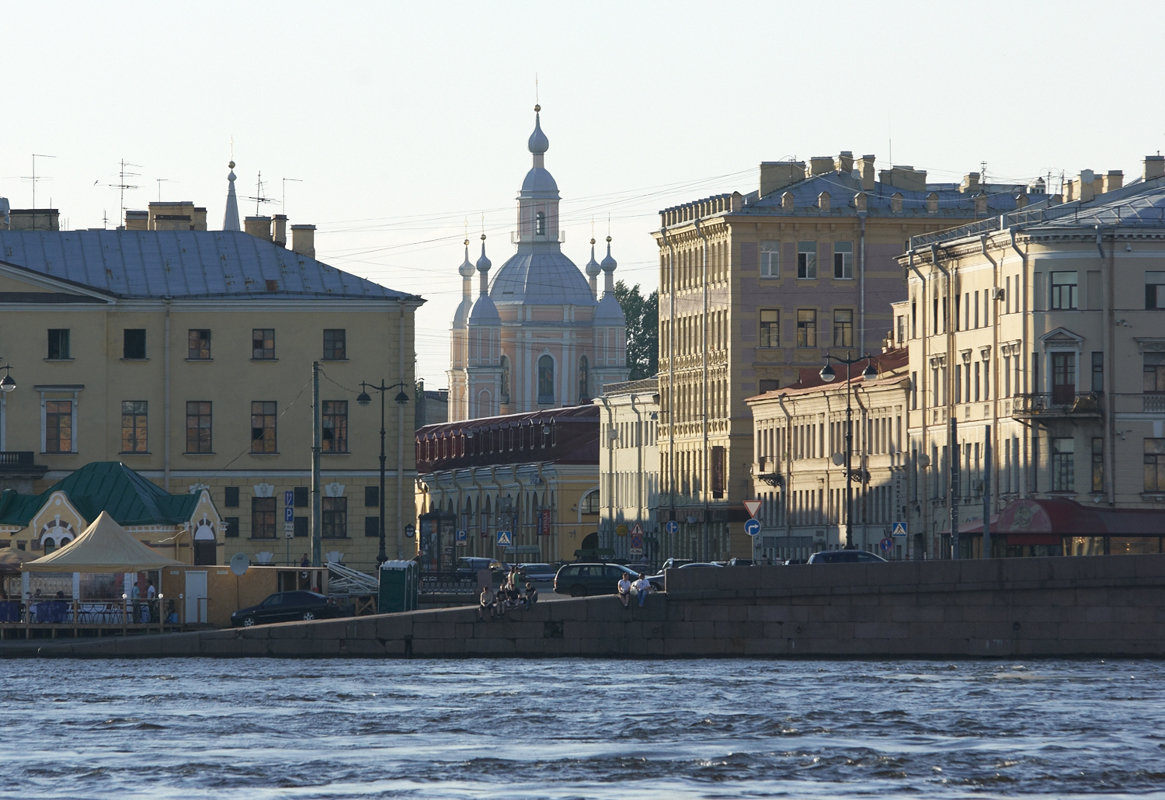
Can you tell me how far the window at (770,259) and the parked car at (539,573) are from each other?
2906 cm

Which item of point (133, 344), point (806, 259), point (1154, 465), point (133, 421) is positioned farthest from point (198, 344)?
point (806, 259)

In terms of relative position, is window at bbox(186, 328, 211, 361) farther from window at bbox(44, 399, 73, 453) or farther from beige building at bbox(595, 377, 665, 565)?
beige building at bbox(595, 377, 665, 565)

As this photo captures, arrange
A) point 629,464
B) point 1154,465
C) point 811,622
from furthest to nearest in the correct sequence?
point 629,464 → point 1154,465 → point 811,622

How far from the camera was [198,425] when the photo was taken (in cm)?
10612

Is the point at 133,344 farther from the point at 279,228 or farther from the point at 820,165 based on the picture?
the point at 820,165

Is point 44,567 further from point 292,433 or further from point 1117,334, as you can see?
point 1117,334

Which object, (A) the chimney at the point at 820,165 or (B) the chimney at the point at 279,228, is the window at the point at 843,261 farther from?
(B) the chimney at the point at 279,228

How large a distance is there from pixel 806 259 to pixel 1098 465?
40460 millimetres

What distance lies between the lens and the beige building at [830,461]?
373ft

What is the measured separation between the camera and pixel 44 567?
256 ft

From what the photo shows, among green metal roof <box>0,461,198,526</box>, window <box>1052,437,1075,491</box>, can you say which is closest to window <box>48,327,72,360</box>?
green metal roof <box>0,461,198,526</box>

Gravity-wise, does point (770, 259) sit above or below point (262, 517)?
above

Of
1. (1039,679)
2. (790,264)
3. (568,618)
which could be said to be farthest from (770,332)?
(1039,679)

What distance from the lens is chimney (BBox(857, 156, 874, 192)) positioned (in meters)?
138
